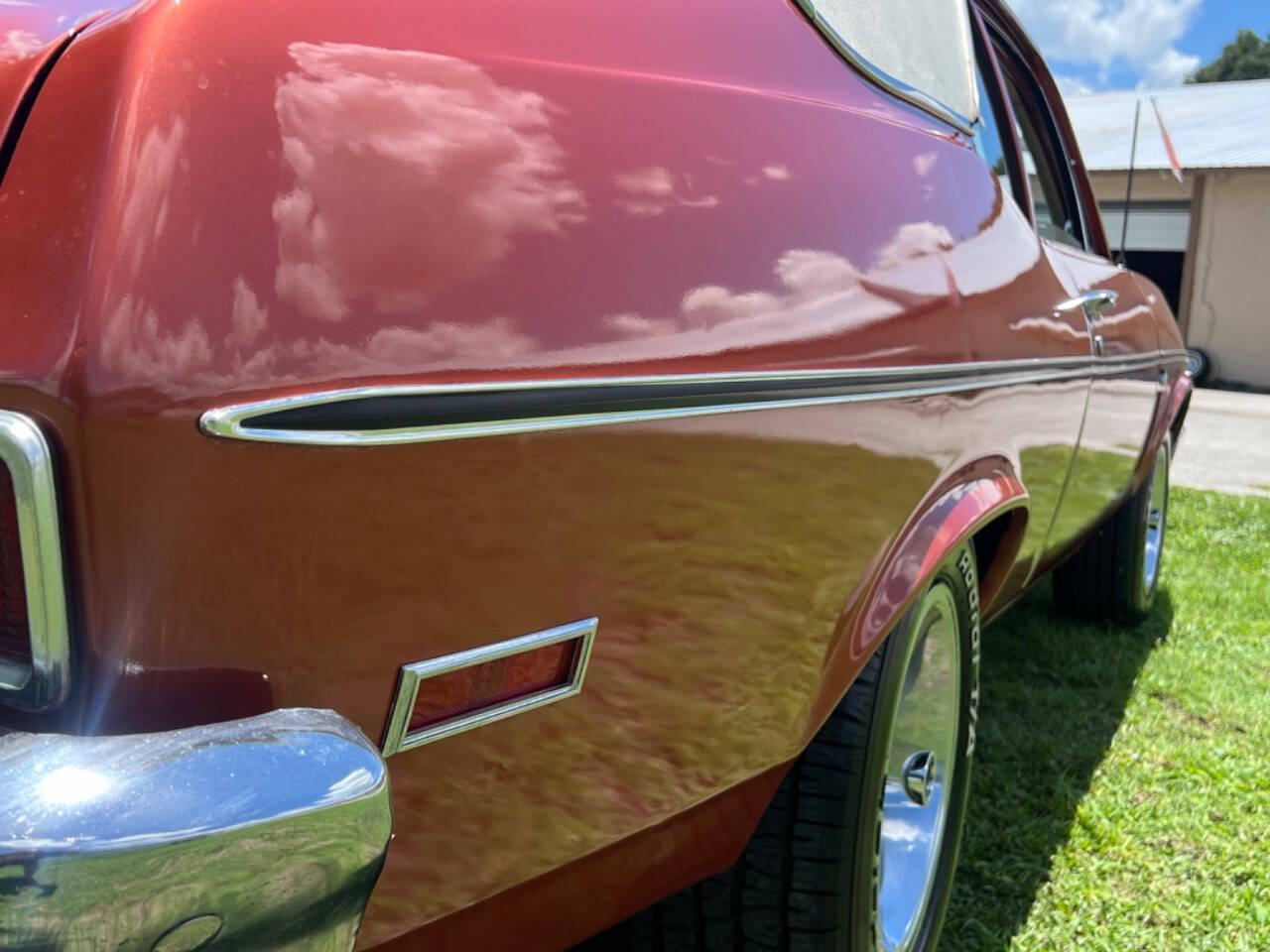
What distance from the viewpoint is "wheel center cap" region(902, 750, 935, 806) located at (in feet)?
6.42

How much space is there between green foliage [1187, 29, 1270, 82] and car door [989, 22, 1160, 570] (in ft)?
214

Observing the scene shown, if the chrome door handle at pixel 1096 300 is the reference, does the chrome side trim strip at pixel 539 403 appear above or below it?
above

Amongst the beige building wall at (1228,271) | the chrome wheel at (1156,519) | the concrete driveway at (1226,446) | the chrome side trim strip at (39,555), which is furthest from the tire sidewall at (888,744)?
the beige building wall at (1228,271)

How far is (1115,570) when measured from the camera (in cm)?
397

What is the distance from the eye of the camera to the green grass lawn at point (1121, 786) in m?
2.34

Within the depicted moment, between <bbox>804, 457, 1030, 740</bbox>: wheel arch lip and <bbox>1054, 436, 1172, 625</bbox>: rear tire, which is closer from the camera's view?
<bbox>804, 457, 1030, 740</bbox>: wheel arch lip

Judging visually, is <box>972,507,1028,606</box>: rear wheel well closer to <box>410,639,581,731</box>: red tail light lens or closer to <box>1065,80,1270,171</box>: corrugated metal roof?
<box>410,639,581,731</box>: red tail light lens

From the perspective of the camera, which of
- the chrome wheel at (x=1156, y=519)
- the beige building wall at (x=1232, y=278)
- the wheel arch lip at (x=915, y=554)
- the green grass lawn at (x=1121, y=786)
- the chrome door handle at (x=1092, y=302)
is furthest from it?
the beige building wall at (x=1232, y=278)

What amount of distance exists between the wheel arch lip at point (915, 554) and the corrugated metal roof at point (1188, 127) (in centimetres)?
1407

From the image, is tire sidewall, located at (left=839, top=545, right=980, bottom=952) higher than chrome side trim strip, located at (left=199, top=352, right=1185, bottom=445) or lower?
lower

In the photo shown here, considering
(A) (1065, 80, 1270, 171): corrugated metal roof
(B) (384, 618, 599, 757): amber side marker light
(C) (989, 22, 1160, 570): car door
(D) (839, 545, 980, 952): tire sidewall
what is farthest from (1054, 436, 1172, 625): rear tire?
(A) (1065, 80, 1270, 171): corrugated metal roof

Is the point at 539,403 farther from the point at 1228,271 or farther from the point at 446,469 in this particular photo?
the point at 1228,271

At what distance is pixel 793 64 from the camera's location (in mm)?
1435

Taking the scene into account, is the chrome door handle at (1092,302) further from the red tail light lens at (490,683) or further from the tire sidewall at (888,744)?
the red tail light lens at (490,683)
